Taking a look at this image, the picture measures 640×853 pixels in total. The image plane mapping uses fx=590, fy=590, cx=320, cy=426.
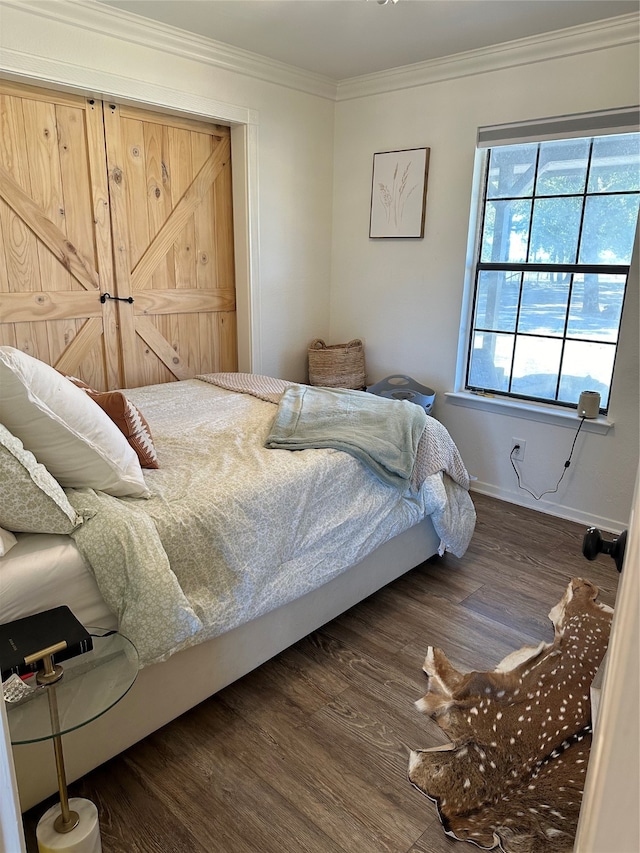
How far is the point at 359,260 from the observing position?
414 cm

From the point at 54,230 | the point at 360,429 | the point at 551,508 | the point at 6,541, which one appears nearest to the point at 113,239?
the point at 54,230

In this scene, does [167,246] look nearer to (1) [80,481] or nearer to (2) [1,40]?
(2) [1,40]

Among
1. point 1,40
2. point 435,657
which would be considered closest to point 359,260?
point 1,40

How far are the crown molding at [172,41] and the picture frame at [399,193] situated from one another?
67 centimetres

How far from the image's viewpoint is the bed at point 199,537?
5.14 feet

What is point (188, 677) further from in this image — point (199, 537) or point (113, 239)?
point (113, 239)

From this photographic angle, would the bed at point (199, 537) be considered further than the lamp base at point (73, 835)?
Yes

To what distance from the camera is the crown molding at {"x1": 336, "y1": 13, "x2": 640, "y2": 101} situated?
9.36 ft

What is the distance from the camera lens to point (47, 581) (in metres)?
1.50

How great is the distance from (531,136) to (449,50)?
2.20 ft

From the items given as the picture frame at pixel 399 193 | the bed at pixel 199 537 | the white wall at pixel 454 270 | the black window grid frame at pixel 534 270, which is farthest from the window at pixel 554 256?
the bed at pixel 199 537

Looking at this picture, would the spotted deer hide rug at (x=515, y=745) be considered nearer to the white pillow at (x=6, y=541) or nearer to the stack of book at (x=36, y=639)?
the stack of book at (x=36, y=639)

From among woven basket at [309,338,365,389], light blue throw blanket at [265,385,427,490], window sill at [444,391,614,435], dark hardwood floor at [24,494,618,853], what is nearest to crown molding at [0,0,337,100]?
woven basket at [309,338,365,389]

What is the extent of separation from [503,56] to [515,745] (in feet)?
11.0
